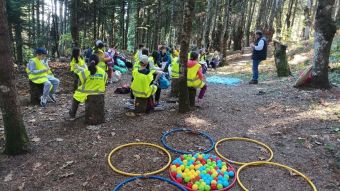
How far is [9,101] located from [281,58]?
10.8 metres

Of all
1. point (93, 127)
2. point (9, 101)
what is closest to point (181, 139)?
point (93, 127)

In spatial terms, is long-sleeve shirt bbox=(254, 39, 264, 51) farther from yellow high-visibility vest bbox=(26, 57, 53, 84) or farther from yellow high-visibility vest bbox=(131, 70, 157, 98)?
yellow high-visibility vest bbox=(26, 57, 53, 84)

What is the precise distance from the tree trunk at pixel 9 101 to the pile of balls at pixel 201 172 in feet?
9.35

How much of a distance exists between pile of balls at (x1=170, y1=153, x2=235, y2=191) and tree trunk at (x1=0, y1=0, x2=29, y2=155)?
2850 millimetres

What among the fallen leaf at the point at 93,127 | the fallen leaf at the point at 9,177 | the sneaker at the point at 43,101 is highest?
the sneaker at the point at 43,101

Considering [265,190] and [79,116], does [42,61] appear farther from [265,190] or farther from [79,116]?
[265,190]

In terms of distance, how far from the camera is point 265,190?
471cm

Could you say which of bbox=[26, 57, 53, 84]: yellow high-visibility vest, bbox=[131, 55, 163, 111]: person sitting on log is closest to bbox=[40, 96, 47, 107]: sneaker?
bbox=[26, 57, 53, 84]: yellow high-visibility vest

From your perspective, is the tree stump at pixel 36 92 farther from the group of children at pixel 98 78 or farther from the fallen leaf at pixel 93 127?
the fallen leaf at pixel 93 127

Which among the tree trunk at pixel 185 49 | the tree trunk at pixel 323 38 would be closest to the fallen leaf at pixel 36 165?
the tree trunk at pixel 185 49

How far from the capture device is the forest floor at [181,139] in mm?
4895

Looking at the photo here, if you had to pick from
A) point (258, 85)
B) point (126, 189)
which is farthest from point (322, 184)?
point (258, 85)

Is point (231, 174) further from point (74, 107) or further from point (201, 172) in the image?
point (74, 107)

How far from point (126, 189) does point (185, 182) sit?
3.14ft
